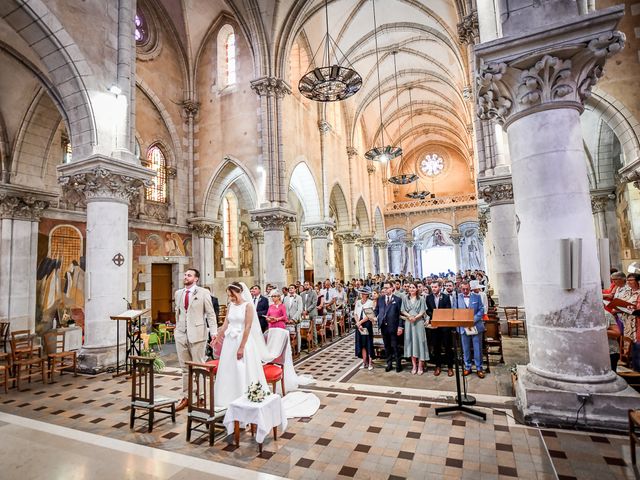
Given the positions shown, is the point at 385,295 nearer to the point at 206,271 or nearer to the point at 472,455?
the point at 472,455

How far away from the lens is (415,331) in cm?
683

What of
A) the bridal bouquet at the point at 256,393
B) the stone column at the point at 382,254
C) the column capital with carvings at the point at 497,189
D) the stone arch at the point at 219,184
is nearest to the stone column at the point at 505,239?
the column capital with carvings at the point at 497,189

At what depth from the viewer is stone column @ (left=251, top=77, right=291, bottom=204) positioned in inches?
525

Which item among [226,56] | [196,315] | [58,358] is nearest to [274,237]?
[58,358]

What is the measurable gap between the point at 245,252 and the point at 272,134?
776cm

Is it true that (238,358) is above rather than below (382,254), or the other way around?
below

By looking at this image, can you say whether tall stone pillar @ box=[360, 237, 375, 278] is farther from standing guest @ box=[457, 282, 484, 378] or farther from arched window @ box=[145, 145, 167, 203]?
standing guest @ box=[457, 282, 484, 378]

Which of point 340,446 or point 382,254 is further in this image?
point 382,254

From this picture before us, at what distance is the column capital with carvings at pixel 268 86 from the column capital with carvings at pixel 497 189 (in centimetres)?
817

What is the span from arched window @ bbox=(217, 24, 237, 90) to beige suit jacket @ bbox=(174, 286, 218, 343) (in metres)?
12.3

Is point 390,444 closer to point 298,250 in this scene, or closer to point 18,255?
point 18,255

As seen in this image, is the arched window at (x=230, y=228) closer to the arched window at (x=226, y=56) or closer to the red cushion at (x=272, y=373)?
the arched window at (x=226, y=56)

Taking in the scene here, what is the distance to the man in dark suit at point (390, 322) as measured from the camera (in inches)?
279

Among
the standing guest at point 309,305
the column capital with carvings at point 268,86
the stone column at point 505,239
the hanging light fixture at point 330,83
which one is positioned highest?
the column capital with carvings at point 268,86
